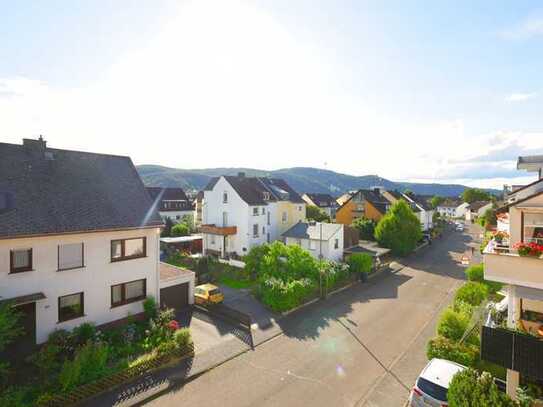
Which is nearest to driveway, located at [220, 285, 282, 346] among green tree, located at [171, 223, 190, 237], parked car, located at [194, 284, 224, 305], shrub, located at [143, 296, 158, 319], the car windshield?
parked car, located at [194, 284, 224, 305]

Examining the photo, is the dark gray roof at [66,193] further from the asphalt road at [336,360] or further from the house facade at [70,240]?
the asphalt road at [336,360]

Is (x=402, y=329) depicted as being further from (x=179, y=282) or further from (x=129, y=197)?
(x=129, y=197)

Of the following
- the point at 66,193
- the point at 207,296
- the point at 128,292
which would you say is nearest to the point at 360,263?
the point at 207,296

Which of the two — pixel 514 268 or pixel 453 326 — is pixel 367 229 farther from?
pixel 514 268

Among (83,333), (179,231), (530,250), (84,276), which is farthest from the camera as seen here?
(179,231)

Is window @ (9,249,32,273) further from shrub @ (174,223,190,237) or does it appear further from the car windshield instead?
shrub @ (174,223,190,237)

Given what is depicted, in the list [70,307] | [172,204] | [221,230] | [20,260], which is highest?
[172,204]
